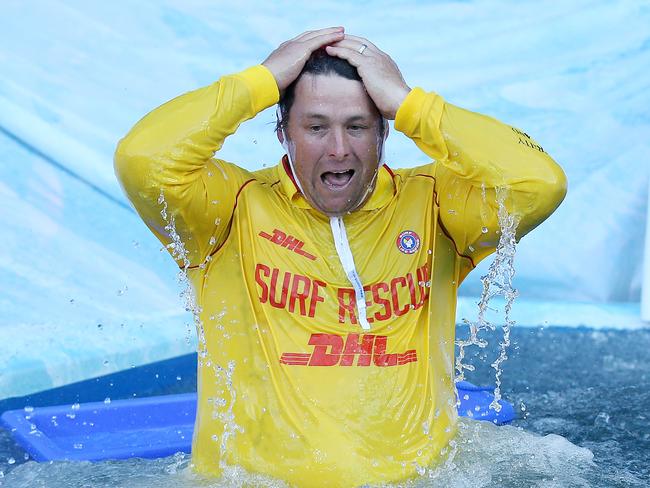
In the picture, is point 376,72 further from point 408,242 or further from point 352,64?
point 408,242

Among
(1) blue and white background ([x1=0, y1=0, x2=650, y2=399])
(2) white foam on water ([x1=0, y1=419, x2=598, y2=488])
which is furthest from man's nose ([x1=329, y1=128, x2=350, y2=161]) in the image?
(1) blue and white background ([x1=0, y1=0, x2=650, y2=399])

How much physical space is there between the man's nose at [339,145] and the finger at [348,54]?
17 centimetres

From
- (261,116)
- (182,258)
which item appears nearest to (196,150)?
(182,258)

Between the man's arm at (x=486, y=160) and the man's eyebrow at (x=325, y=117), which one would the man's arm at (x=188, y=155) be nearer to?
the man's eyebrow at (x=325, y=117)

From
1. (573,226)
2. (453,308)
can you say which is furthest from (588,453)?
(573,226)

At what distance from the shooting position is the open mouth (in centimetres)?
246

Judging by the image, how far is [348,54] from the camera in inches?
96.3

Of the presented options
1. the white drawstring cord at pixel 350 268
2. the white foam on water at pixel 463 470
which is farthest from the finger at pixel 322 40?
the white foam on water at pixel 463 470

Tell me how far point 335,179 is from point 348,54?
293mm

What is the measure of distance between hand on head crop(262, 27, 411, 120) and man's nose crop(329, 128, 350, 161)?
11 centimetres

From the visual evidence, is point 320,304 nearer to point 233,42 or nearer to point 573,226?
point 573,226

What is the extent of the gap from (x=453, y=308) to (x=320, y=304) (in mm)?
394

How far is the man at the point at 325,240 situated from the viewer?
2416 mm

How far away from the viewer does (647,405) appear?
406 centimetres
